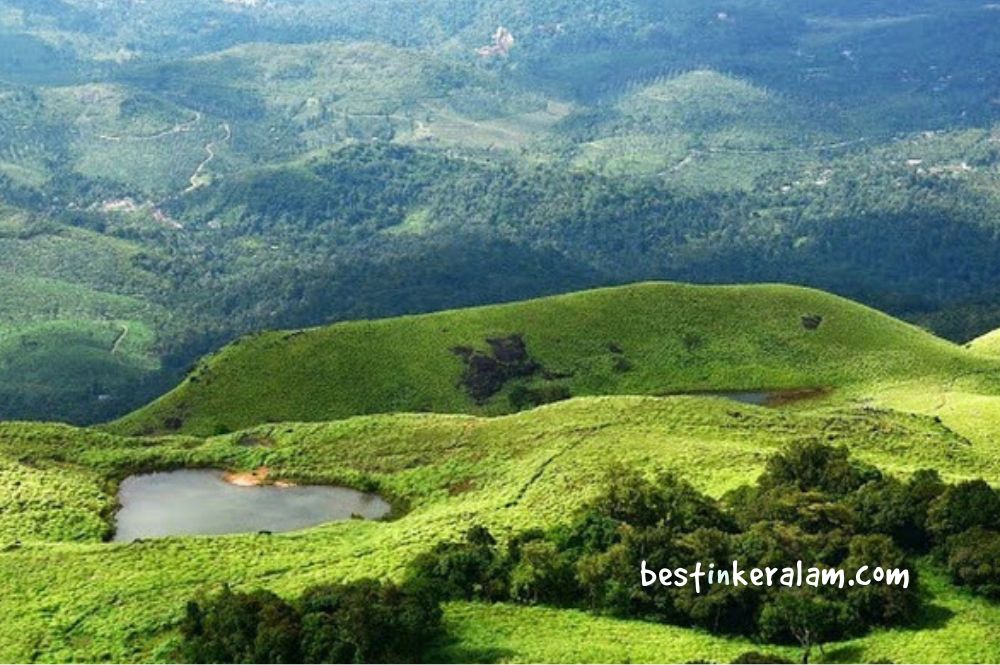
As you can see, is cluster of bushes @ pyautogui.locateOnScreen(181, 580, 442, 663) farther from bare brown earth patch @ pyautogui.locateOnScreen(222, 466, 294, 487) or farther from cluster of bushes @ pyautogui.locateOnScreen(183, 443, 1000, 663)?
Answer: bare brown earth patch @ pyautogui.locateOnScreen(222, 466, 294, 487)

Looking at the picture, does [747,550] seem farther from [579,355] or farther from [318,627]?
[579,355]

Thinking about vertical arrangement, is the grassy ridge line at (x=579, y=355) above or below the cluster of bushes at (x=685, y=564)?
below

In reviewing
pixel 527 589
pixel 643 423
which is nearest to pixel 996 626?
pixel 527 589

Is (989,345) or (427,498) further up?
(427,498)

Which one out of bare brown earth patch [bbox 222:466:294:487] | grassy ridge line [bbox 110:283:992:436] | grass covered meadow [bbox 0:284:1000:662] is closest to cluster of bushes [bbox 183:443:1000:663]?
grass covered meadow [bbox 0:284:1000:662]

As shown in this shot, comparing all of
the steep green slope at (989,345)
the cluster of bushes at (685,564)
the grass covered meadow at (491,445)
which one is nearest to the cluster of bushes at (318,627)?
the cluster of bushes at (685,564)

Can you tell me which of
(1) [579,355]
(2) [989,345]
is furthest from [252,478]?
(2) [989,345]

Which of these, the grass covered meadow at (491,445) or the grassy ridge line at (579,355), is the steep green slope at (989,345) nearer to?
the grassy ridge line at (579,355)

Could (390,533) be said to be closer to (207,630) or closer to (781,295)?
(207,630)
